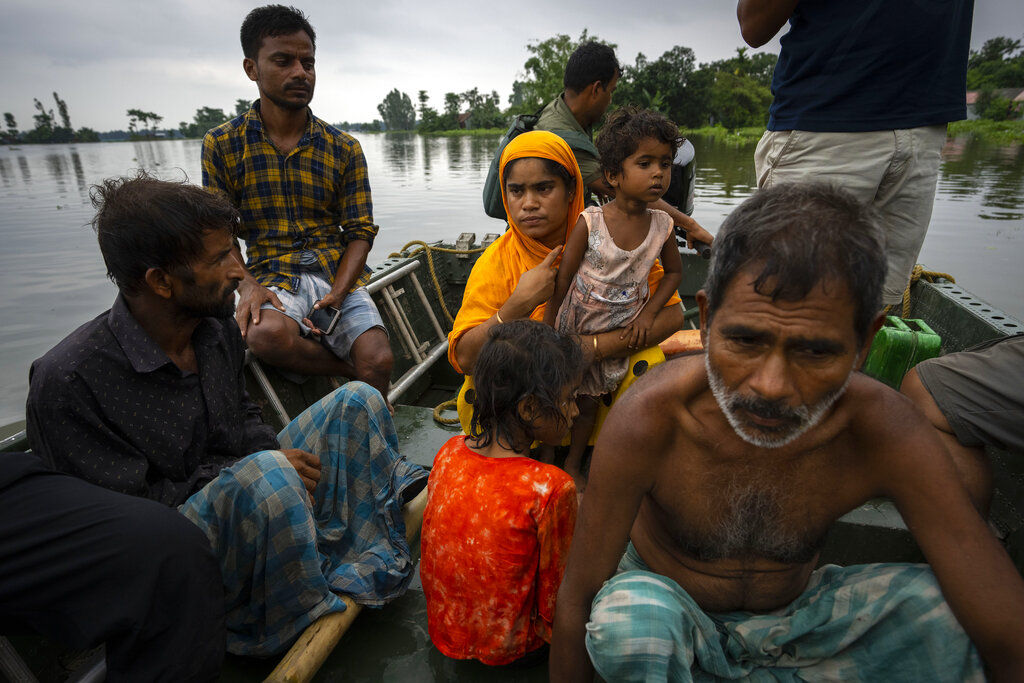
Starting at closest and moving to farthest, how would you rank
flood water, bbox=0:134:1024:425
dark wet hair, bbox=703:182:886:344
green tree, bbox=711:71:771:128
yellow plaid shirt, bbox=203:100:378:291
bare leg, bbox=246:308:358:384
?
dark wet hair, bbox=703:182:886:344, bare leg, bbox=246:308:358:384, yellow plaid shirt, bbox=203:100:378:291, flood water, bbox=0:134:1024:425, green tree, bbox=711:71:771:128

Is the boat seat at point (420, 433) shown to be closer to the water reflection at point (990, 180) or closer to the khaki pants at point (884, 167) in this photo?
the khaki pants at point (884, 167)

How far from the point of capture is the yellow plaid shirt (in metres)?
2.90

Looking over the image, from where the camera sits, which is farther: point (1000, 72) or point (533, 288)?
point (1000, 72)

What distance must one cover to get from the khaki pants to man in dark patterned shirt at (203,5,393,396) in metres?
2.12

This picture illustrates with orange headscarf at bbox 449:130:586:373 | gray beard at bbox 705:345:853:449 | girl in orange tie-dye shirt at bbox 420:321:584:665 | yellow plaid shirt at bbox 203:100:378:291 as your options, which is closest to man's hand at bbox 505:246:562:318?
orange headscarf at bbox 449:130:586:373

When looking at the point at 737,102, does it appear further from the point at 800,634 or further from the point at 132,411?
the point at 132,411

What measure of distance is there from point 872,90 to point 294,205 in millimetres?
2802

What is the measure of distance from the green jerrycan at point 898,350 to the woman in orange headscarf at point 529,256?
2.81ft

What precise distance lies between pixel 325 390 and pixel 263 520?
5.14 feet

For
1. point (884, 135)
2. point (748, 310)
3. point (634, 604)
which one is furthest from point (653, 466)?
point (884, 135)

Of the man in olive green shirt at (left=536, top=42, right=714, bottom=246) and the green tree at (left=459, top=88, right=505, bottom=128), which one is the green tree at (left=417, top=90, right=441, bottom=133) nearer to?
the green tree at (left=459, top=88, right=505, bottom=128)

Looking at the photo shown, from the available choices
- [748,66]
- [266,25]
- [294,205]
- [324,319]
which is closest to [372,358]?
[324,319]

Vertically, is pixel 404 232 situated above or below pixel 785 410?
below

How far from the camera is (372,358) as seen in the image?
278 cm
